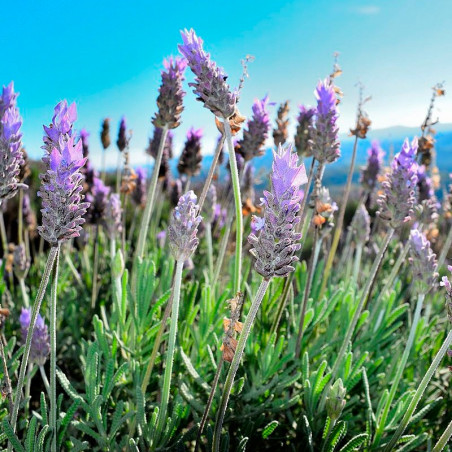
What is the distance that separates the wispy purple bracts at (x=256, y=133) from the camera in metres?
2.06

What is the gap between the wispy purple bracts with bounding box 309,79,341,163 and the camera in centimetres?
170

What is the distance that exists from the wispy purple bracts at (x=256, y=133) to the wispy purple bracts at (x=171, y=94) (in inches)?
14.1

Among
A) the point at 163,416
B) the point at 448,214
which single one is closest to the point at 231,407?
the point at 163,416

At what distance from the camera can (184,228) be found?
1201mm

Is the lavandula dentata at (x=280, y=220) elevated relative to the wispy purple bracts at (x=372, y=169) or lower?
lower

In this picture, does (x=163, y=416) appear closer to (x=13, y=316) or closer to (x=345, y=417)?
(x=345, y=417)

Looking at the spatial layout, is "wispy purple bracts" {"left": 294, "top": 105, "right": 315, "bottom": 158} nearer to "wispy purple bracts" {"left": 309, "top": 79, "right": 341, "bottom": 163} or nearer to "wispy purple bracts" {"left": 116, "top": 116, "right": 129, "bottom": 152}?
"wispy purple bracts" {"left": 309, "top": 79, "right": 341, "bottom": 163}

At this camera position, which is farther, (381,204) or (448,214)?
(448,214)

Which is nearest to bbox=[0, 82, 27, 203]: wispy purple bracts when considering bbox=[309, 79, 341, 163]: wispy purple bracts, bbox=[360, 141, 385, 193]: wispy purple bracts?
bbox=[309, 79, 341, 163]: wispy purple bracts

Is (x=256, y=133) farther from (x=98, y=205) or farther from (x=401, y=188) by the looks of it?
(x=98, y=205)

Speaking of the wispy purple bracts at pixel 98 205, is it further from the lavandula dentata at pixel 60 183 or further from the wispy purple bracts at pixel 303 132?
the lavandula dentata at pixel 60 183

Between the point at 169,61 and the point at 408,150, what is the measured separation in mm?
978

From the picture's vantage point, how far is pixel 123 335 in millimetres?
1968

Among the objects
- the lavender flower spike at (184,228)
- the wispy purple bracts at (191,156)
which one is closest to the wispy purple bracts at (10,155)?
the lavender flower spike at (184,228)
